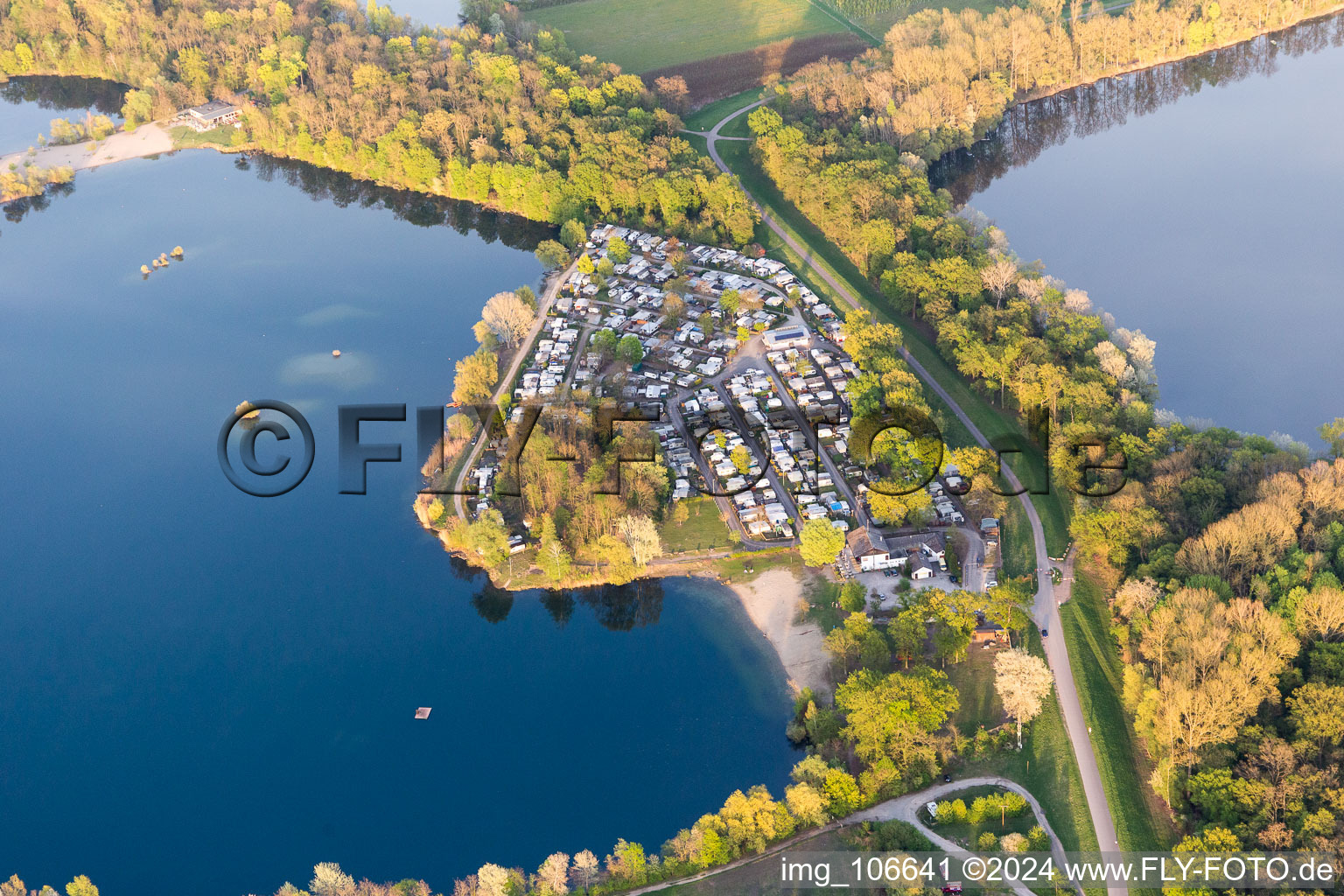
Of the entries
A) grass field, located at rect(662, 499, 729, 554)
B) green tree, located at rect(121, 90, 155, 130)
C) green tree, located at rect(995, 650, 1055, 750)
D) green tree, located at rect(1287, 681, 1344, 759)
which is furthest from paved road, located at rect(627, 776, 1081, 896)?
green tree, located at rect(121, 90, 155, 130)

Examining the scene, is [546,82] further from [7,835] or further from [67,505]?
[7,835]

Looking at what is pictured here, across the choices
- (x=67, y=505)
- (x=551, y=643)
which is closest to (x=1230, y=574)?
(x=551, y=643)

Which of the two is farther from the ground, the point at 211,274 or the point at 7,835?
the point at 211,274

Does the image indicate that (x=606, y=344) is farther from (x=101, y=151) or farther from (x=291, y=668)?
(x=101, y=151)

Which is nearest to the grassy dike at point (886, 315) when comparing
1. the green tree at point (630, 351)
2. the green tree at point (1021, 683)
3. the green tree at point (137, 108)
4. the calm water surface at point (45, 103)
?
the green tree at point (1021, 683)

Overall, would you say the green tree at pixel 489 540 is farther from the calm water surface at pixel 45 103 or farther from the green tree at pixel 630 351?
the calm water surface at pixel 45 103

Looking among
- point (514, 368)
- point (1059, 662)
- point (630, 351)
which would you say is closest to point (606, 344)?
point (630, 351)
